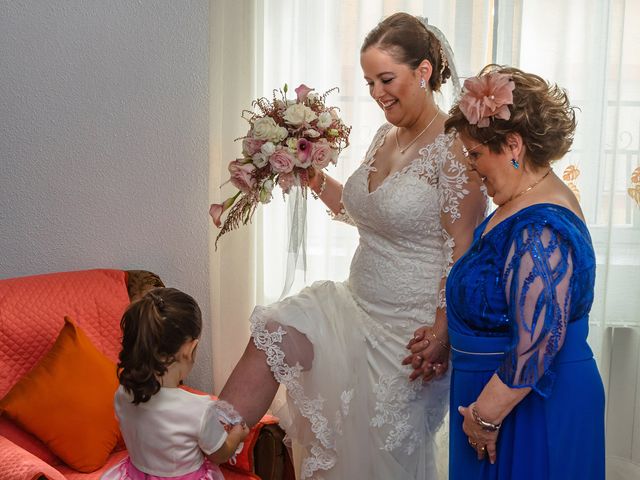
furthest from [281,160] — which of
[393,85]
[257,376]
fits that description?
[257,376]

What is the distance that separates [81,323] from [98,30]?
116 centimetres

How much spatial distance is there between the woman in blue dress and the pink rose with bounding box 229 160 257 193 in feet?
2.49

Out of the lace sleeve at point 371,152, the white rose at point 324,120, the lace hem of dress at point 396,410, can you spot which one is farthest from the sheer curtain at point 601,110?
the lace hem of dress at point 396,410

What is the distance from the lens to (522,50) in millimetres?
2854

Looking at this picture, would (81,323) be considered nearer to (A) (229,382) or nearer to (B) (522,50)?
(A) (229,382)

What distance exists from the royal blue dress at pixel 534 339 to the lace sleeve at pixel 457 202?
0.34 meters

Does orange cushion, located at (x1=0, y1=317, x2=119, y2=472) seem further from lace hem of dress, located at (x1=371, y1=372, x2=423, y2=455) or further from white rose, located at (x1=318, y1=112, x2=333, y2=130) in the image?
white rose, located at (x1=318, y1=112, x2=333, y2=130)

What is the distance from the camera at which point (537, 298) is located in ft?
5.39

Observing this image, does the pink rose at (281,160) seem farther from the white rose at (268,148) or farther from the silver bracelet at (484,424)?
the silver bracelet at (484,424)

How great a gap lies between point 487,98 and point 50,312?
1.75 metres

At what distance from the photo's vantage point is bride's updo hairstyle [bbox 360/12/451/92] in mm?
2381

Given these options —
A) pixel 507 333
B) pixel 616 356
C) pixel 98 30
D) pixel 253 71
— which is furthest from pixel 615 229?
pixel 98 30

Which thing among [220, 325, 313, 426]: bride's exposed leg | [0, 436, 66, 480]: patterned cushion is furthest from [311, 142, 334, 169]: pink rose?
[0, 436, 66, 480]: patterned cushion

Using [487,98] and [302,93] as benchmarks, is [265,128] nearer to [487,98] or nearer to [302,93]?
[302,93]
